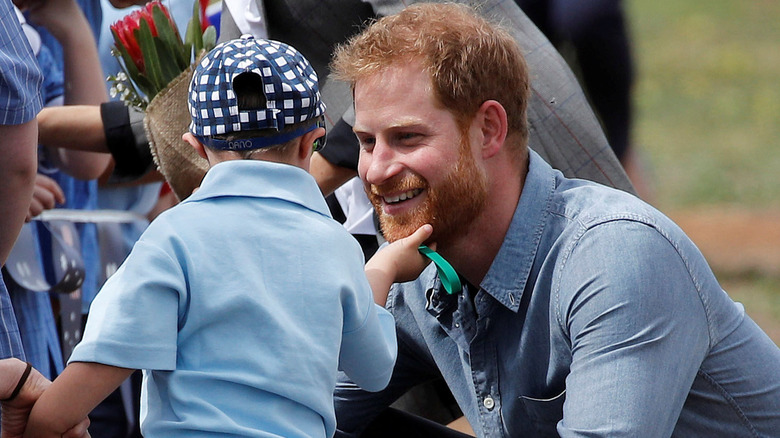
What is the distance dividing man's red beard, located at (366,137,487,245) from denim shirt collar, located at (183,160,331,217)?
0.37m

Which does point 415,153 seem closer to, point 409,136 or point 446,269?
point 409,136

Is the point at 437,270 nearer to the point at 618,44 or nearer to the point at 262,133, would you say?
the point at 262,133

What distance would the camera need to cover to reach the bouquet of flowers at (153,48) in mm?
2873

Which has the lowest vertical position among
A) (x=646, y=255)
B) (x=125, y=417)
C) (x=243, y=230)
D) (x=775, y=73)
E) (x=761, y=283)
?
(x=775, y=73)

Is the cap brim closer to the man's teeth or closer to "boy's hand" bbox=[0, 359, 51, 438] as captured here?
the man's teeth

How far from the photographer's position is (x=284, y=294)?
1929 millimetres

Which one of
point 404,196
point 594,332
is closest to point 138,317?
point 404,196

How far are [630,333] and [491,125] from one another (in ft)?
1.75

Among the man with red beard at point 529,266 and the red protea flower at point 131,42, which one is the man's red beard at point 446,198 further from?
the red protea flower at point 131,42

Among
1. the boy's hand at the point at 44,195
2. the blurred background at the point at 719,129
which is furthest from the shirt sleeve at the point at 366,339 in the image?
the blurred background at the point at 719,129

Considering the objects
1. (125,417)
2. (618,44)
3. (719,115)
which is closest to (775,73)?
(719,115)

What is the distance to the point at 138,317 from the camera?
5.96 ft

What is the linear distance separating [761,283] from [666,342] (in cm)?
463

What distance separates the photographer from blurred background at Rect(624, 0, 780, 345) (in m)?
6.91
